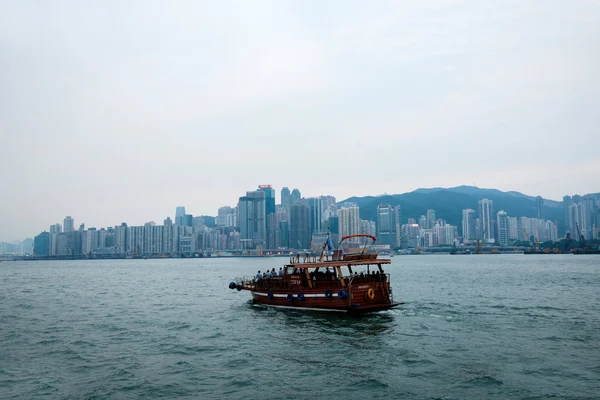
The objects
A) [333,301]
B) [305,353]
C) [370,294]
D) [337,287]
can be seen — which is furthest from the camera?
[337,287]

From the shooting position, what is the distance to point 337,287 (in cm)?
3322

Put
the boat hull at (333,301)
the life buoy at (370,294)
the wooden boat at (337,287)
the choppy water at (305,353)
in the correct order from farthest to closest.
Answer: the life buoy at (370,294), the wooden boat at (337,287), the boat hull at (333,301), the choppy water at (305,353)

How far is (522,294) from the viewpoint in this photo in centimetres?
4878

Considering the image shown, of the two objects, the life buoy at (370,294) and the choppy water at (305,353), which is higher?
the life buoy at (370,294)

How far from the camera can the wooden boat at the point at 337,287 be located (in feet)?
105

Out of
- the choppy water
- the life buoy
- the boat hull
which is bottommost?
the choppy water

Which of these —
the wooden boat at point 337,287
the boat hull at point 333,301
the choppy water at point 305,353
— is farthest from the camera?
the wooden boat at point 337,287

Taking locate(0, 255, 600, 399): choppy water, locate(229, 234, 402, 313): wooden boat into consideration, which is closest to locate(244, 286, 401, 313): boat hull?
locate(229, 234, 402, 313): wooden boat

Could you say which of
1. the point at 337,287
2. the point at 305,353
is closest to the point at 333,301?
the point at 337,287

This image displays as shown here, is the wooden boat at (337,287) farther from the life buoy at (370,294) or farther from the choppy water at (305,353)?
the choppy water at (305,353)

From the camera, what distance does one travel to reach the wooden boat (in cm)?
3208

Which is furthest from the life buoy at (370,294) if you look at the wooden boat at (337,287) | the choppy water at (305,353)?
the choppy water at (305,353)

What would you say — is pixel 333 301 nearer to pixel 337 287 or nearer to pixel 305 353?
pixel 337 287

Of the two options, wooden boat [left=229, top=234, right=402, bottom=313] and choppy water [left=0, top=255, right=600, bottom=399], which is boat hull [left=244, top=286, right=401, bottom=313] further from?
choppy water [left=0, top=255, right=600, bottom=399]
